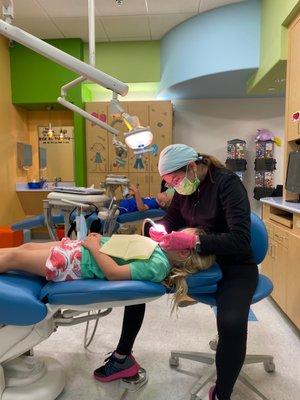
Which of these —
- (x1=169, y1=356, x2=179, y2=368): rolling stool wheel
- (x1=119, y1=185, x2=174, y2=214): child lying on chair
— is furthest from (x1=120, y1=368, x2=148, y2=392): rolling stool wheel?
(x1=119, y1=185, x2=174, y2=214): child lying on chair

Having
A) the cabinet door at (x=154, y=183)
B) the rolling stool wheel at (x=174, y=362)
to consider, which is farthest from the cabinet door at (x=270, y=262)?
the cabinet door at (x=154, y=183)

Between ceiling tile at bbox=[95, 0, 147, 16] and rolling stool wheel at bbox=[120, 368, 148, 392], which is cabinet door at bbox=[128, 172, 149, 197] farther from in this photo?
rolling stool wheel at bbox=[120, 368, 148, 392]

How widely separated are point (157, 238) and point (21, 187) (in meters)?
3.61

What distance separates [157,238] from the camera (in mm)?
1369

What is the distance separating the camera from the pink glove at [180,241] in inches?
47.4

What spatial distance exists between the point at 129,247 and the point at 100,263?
0.43 ft

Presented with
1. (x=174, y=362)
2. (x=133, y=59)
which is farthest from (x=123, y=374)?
(x=133, y=59)

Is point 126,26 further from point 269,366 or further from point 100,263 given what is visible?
point 269,366

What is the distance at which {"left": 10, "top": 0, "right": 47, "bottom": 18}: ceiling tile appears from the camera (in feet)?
10.9

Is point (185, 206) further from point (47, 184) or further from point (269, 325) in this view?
point (47, 184)

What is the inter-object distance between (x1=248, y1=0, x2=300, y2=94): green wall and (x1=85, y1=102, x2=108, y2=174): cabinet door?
1998 millimetres

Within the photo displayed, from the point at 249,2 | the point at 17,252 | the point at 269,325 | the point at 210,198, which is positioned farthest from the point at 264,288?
the point at 249,2

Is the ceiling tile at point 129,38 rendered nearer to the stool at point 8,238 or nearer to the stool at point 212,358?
the stool at point 8,238

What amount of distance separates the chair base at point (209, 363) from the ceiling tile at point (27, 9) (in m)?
3.70
